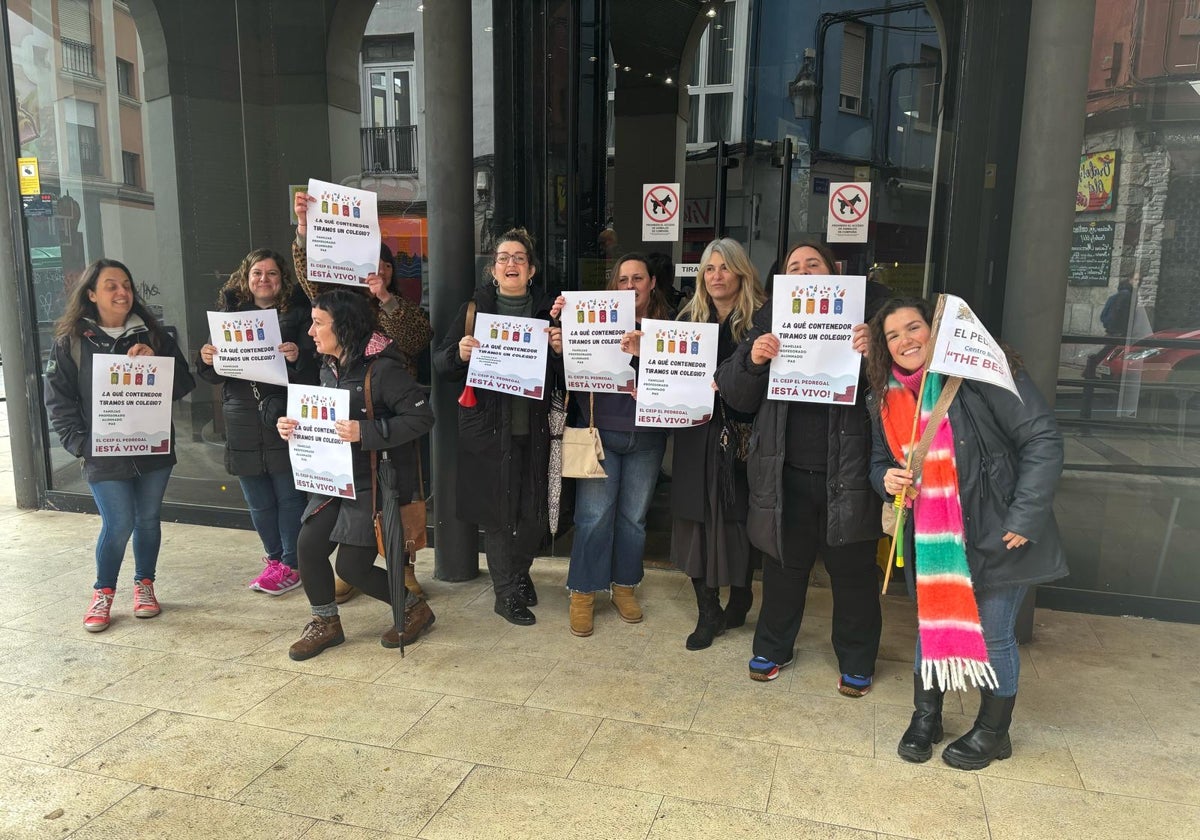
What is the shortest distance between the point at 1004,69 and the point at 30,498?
7.37 m

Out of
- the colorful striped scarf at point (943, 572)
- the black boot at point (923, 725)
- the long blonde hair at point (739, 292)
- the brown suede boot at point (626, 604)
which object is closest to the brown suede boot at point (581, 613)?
the brown suede boot at point (626, 604)

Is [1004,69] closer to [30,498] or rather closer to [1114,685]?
[1114,685]

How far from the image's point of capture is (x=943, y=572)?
310cm

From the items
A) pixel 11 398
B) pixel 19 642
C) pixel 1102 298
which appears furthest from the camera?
pixel 11 398

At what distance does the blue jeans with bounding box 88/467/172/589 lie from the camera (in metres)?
4.45

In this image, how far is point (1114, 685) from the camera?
3850 mm

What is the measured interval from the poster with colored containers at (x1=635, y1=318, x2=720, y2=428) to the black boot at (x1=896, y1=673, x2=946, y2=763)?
1.49m

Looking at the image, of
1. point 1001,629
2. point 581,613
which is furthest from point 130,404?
point 1001,629

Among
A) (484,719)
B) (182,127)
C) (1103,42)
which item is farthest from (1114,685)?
(182,127)

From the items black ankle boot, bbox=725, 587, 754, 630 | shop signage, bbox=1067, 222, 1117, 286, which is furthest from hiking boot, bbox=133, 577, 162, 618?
shop signage, bbox=1067, 222, 1117, 286

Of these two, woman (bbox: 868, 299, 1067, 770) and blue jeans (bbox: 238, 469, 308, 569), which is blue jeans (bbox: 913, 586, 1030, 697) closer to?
woman (bbox: 868, 299, 1067, 770)

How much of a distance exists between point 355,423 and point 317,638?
1107mm

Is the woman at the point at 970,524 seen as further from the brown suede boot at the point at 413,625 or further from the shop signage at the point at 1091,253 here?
the brown suede boot at the point at 413,625

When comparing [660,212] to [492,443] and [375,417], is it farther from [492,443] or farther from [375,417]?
[375,417]
